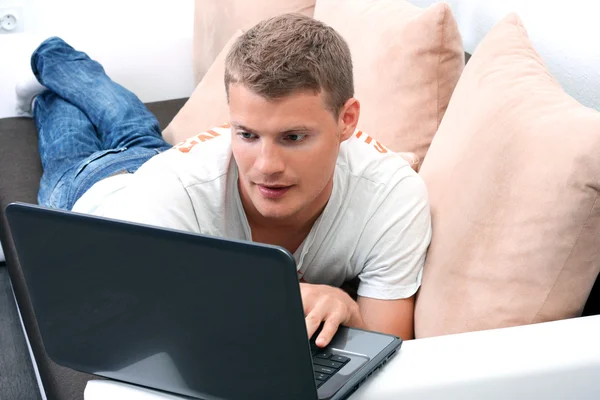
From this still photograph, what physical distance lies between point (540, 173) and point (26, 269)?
2.16 feet

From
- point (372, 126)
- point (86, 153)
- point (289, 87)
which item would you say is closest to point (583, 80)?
point (372, 126)

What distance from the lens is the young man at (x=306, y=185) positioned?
1134mm

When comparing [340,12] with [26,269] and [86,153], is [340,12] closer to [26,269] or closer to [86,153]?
[86,153]

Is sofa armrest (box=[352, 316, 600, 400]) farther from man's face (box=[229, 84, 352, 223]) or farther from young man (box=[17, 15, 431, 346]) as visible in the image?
man's face (box=[229, 84, 352, 223])

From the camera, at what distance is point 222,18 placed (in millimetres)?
2361

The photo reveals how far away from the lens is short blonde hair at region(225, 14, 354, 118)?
44.3 inches

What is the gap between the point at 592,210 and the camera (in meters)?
1.02

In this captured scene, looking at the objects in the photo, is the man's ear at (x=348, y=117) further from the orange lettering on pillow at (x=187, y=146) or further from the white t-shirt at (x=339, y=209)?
the orange lettering on pillow at (x=187, y=146)

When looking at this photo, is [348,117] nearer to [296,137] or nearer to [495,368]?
[296,137]

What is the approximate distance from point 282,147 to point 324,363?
337 mm

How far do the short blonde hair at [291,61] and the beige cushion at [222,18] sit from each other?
3.30 ft

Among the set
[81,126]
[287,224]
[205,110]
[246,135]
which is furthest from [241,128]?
[81,126]

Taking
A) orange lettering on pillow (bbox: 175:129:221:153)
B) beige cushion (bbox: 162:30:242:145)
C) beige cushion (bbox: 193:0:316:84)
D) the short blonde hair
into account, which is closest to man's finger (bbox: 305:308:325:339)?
the short blonde hair

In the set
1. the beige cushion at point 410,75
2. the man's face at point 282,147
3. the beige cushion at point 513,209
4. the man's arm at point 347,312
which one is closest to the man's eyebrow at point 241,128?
the man's face at point 282,147
